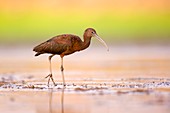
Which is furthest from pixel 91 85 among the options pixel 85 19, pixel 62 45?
pixel 85 19

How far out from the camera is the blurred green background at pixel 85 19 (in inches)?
1655

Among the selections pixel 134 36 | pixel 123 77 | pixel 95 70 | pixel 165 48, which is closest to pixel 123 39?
pixel 134 36

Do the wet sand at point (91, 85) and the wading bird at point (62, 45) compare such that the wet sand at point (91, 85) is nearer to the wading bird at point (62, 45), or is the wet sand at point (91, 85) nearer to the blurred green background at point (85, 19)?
the wading bird at point (62, 45)

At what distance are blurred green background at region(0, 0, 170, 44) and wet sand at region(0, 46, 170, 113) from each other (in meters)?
10.3

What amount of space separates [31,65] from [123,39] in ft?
47.1

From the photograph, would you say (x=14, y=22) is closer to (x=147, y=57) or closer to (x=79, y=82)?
(x=147, y=57)

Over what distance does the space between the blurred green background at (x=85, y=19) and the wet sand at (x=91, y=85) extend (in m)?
10.3

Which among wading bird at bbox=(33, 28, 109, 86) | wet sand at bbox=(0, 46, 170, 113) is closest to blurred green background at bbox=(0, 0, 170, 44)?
wet sand at bbox=(0, 46, 170, 113)

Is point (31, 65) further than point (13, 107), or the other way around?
point (31, 65)

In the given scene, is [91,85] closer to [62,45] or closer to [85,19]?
[62,45]

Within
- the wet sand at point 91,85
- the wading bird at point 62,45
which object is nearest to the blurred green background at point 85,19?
the wet sand at point 91,85

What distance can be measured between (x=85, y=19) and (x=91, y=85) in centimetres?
2412

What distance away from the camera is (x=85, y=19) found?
42.6m

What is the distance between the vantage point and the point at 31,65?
27438 mm
